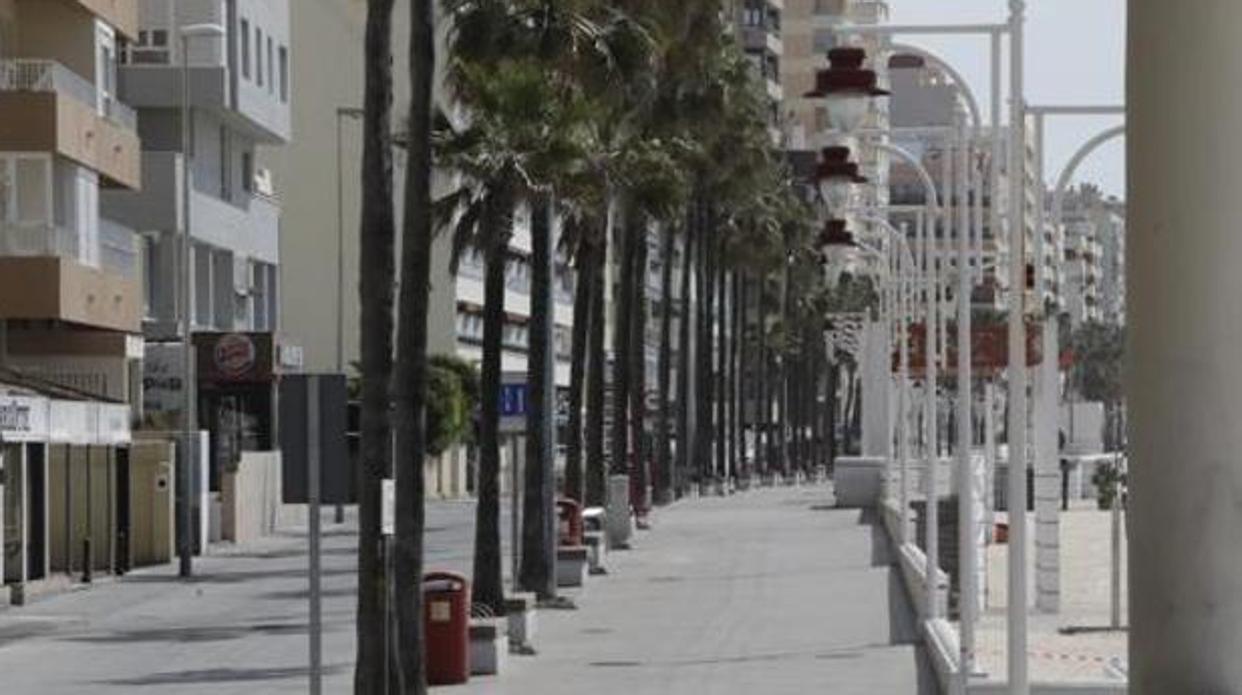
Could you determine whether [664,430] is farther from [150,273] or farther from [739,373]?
[739,373]

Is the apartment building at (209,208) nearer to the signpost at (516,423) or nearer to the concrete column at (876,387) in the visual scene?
the concrete column at (876,387)

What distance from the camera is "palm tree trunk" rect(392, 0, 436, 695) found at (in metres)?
23.1

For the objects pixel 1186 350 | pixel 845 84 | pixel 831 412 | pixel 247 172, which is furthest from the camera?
pixel 831 412

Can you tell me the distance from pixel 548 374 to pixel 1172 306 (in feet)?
115

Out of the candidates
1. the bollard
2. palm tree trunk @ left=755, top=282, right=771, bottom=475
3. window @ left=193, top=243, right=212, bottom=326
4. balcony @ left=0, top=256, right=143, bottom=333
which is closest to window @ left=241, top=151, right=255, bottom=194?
→ window @ left=193, top=243, right=212, bottom=326

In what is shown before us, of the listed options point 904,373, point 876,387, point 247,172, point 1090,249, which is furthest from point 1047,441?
point 247,172

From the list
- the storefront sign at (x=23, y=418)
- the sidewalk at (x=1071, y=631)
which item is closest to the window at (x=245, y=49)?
the sidewalk at (x=1071, y=631)

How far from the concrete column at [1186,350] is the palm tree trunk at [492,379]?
30.1 m

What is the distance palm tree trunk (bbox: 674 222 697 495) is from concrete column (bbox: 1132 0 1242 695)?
77071 mm

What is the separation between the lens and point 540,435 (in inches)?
1533

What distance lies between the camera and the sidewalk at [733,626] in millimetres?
28516

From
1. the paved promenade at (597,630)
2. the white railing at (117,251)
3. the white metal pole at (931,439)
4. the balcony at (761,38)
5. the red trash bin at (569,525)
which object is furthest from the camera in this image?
the balcony at (761,38)

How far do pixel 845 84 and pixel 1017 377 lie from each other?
2048 mm

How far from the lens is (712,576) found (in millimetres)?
48750
